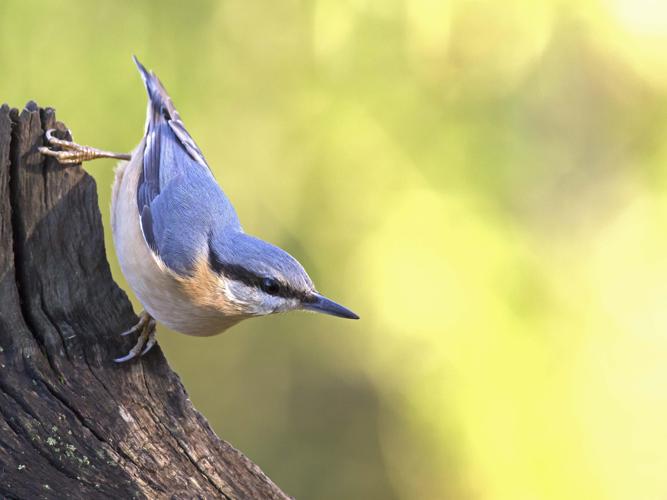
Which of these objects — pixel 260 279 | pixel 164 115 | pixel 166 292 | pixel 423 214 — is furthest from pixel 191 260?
pixel 423 214

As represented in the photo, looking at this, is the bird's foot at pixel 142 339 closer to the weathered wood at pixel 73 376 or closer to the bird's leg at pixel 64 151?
the weathered wood at pixel 73 376

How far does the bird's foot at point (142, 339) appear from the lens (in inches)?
94.0

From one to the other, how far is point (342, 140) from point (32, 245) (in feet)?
6.73

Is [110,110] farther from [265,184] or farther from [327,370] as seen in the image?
[327,370]

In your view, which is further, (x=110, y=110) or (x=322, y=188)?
(x=322, y=188)

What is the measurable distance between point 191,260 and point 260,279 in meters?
0.24

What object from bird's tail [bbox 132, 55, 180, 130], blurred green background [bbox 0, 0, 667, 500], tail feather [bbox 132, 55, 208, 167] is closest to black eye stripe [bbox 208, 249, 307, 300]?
tail feather [bbox 132, 55, 208, 167]

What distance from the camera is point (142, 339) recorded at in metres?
2.43

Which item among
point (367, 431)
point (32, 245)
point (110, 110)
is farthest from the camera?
point (367, 431)

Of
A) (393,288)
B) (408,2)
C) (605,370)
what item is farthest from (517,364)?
(408,2)

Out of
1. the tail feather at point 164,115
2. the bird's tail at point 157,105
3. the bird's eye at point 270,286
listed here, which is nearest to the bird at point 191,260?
the bird's eye at point 270,286

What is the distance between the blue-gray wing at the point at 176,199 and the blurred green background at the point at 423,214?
0.91m

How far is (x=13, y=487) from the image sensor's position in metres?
2.13

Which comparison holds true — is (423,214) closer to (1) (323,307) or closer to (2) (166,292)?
(1) (323,307)
